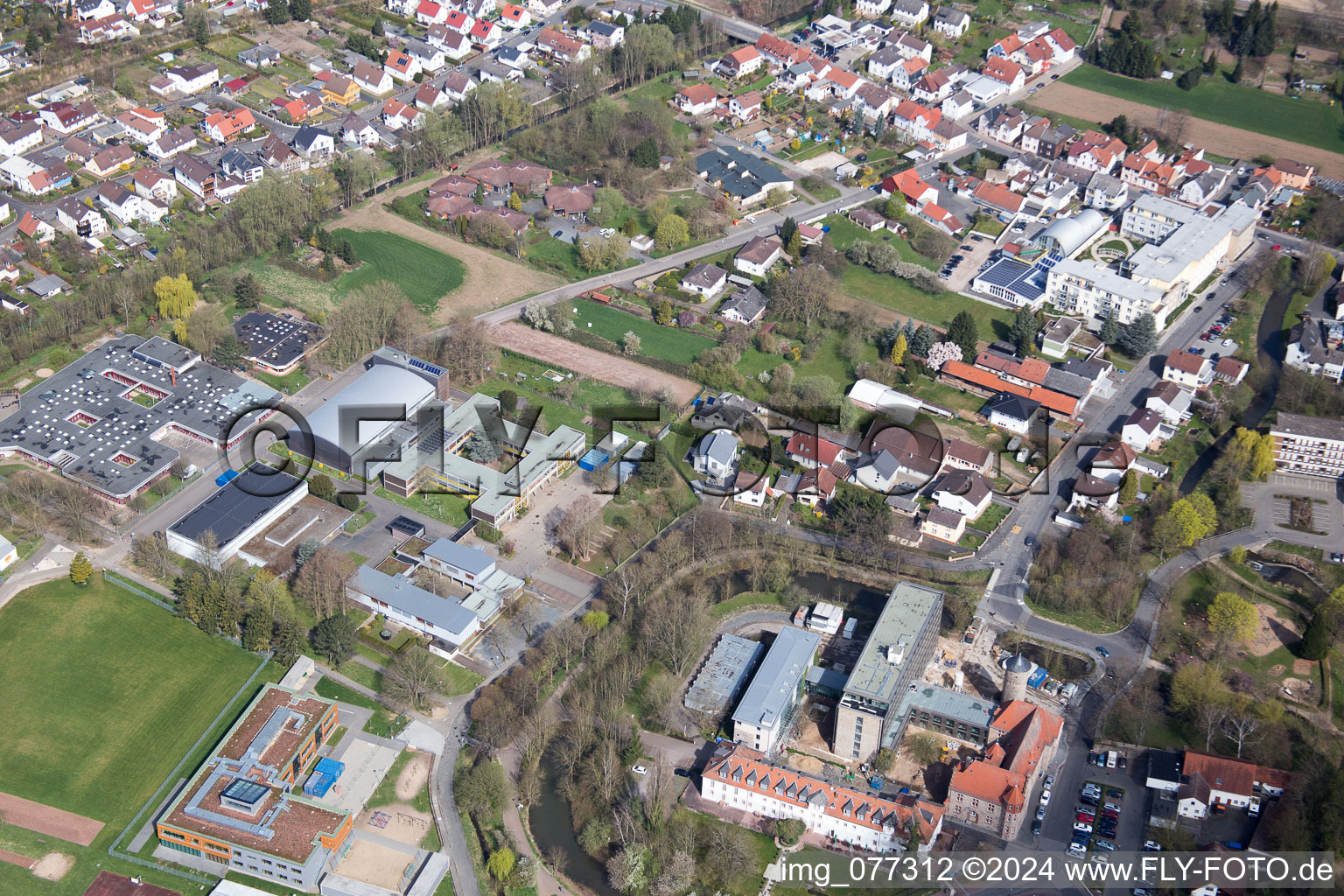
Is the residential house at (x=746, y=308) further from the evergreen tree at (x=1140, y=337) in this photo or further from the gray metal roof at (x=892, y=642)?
the gray metal roof at (x=892, y=642)

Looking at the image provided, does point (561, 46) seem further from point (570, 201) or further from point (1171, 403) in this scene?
point (1171, 403)

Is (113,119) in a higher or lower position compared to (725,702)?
higher

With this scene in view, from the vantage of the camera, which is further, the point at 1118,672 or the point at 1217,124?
the point at 1217,124

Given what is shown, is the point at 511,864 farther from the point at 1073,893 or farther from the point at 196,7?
the point at 196,7

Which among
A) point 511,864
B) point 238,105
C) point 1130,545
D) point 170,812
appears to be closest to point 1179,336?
point 1130,545

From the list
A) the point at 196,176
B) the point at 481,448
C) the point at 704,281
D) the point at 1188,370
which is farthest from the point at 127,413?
the point at 1188,370

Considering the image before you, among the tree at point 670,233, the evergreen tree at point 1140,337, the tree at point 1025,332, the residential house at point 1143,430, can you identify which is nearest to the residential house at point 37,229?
the tree at point 670,233

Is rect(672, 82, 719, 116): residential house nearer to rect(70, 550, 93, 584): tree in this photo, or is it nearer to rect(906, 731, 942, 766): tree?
rect(70, 550, 93, 584): tree
